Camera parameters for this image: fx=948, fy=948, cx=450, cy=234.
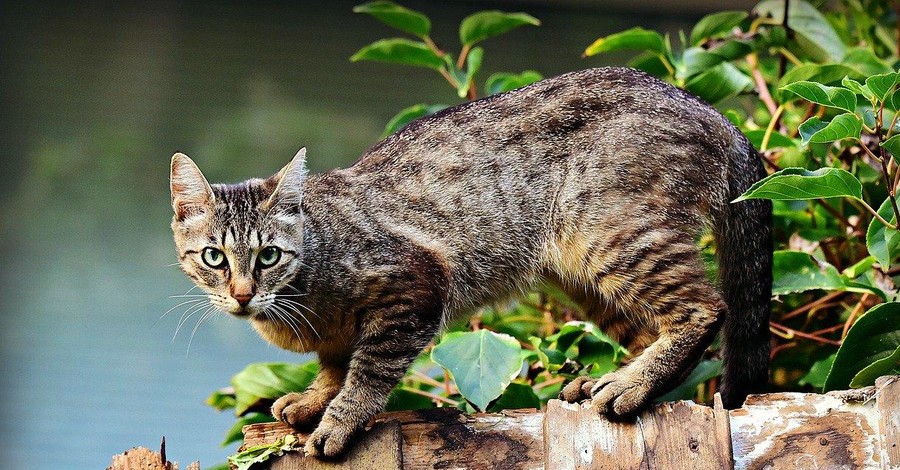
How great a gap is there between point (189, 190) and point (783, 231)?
207cm

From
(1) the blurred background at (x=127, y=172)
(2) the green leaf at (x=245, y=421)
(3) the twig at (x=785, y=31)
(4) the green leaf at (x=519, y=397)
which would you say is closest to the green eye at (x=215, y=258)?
(2) the green leaf at (x=245, y=421)

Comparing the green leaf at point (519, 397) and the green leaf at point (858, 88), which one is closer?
the green leaf at point (858, 88)

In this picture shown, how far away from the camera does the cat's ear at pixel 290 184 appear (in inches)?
103

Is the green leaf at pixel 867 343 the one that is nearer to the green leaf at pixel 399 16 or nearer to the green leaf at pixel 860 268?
the green leaf at pixel 860 268

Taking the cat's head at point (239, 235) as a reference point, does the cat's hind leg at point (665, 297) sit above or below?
below

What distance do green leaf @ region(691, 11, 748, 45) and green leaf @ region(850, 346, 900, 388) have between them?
5.63 feet

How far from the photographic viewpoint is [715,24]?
365 cm

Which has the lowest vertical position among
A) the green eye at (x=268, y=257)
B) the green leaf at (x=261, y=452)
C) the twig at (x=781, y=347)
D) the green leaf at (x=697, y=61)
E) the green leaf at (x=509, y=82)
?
the twig at (x=781, y=347)

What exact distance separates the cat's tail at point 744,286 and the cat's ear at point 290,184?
3.91 ft

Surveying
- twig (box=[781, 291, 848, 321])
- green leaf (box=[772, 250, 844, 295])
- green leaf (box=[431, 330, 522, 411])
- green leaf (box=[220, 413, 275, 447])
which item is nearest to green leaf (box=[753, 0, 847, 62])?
twig (box=[781, 291, 848, 321])

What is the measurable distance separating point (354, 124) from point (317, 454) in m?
3.41

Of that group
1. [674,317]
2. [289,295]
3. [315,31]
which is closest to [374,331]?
[289,295]

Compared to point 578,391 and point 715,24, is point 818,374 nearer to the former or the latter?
point 578,391

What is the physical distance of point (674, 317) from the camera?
2.58m
